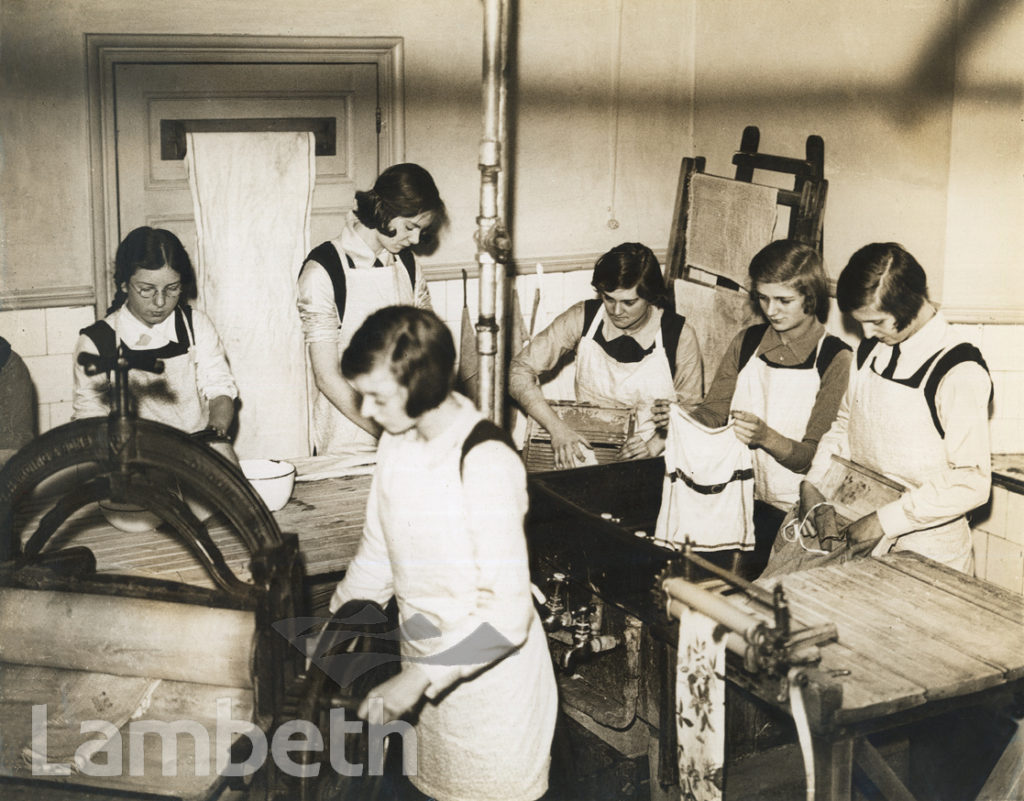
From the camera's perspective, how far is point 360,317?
14.5 ft

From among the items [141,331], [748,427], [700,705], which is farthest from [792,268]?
[141,331]

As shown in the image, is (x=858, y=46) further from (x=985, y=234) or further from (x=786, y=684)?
(x=786, y=684)

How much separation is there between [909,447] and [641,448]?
1106 mm

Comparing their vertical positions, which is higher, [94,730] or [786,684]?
[786,684]

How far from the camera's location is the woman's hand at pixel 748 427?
3.90m

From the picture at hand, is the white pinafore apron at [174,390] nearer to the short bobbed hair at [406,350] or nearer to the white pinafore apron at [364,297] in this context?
the white pinafore apron at [364,297]

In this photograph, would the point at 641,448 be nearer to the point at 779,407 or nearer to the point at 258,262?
the point at 779,407

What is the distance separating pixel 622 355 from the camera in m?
4.59

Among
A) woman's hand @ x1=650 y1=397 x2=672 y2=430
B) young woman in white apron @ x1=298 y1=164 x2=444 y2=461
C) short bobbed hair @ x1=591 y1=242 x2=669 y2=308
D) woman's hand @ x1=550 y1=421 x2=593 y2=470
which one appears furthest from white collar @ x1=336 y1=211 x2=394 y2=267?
woman's hand @ x1=650 y1=397 x2=672 y2=430

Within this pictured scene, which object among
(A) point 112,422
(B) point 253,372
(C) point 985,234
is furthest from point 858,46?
(A) point 112,422

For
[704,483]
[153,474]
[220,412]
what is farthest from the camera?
[220,412]

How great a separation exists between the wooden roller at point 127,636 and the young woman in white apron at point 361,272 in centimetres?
138

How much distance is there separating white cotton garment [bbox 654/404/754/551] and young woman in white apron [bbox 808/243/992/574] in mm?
482

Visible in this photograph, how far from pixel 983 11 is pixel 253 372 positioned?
355cm
